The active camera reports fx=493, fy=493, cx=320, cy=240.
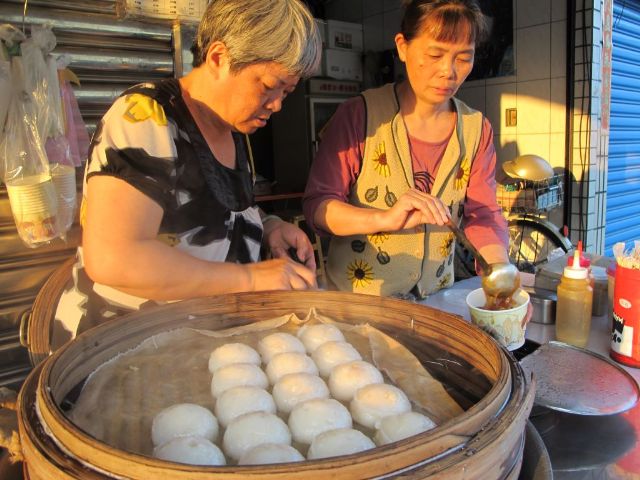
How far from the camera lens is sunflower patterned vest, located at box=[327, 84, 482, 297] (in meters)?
1.92

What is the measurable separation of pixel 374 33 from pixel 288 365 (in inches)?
210

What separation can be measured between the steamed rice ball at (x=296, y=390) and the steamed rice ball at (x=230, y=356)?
0.34 feet

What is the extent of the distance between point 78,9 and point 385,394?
2.58 metres

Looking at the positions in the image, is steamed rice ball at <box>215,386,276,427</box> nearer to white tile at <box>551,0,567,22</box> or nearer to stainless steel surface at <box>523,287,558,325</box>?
stainless steel surface at <box>523,287,558,325</box>

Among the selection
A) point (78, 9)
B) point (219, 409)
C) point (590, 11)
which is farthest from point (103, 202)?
point (590, 11)

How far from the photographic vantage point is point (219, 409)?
0.99 m

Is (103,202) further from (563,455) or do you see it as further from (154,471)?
(563,455)

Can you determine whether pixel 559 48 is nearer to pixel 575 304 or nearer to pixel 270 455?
pixel 575 304

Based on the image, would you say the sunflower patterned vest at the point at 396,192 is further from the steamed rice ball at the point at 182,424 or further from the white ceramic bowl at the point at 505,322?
the steamed rice ball at the point at 182,424

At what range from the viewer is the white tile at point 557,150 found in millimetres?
4391

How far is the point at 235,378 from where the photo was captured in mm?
1065

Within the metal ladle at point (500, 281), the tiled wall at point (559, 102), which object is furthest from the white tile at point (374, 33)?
Answer: the metal ladle at point (500, 281)

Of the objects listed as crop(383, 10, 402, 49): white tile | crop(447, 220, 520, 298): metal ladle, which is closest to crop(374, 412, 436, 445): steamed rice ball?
crop(447, 220, 520, 298): metal ladle

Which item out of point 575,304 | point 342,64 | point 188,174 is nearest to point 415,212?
point 575,304
